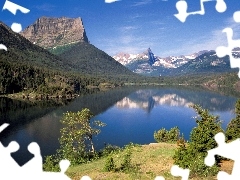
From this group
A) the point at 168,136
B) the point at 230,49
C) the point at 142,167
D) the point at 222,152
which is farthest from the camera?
the point at 168,136

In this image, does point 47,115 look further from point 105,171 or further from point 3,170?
point 3,170

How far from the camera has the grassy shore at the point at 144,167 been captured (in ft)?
81.5

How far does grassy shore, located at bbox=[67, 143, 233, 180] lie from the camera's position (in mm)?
24839

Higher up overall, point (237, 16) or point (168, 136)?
point (237, 16)

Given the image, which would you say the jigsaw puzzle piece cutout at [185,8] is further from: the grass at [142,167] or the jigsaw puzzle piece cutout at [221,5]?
the grass at [142,167]

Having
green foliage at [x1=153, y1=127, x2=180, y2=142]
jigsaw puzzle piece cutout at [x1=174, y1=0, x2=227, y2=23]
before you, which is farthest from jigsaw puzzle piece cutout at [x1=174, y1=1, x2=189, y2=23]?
green foliage at [x1=153, y1=127, x2=180, y2=142]

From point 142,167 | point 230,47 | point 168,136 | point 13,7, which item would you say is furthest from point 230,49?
point 168,136

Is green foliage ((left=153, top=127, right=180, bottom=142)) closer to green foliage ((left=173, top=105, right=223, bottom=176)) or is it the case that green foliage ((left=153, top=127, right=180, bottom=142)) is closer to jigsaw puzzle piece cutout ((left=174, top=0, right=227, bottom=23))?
green foliage ((left=173, top=105, right=223, bottom=176))

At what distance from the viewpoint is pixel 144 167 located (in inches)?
1152

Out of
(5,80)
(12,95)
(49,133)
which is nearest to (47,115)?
(49,133)

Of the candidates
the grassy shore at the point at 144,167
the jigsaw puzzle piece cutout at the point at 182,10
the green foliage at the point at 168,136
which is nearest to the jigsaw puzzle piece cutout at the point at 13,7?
the jigsaw puzzle piece cutout at the point at 182,10

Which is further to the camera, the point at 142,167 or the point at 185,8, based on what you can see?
the point at 142,167

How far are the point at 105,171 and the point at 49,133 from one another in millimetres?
62284

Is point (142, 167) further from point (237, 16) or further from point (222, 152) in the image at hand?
point (237, 16)
